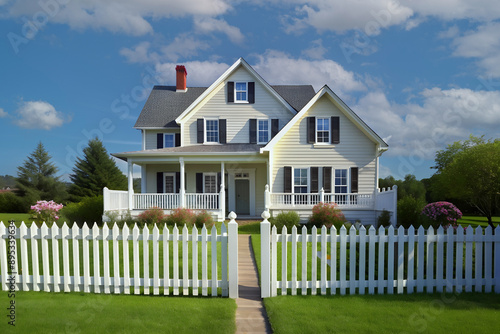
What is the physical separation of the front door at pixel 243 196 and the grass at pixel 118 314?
1540 centimetres

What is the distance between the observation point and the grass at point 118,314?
502 cm

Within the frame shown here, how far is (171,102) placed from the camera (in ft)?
81.8

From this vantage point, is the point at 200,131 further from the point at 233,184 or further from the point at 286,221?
the point at 286,221

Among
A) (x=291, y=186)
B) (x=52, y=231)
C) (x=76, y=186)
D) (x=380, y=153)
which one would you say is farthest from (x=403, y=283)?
(x=76, y=186)

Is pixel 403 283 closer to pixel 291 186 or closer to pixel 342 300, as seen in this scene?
pixel 342 300

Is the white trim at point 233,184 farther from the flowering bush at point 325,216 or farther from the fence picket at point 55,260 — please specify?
the fence picket at point 55,260

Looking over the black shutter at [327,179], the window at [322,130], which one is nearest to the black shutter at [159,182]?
the window at [322,130]

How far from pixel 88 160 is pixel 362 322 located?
39129 millimetres

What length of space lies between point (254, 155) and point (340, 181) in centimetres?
500

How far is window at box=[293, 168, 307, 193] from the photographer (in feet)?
65.3

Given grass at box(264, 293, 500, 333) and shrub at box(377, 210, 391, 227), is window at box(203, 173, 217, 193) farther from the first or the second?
grass at box(264, 293, 500, 333)

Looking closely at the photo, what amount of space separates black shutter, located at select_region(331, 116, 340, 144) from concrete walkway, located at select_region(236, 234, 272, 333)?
12.2 meters

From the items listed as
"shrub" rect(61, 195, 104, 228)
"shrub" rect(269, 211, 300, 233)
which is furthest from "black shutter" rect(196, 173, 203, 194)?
"shrub" rect(269, 211, 300, 233)

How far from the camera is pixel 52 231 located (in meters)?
6.82
